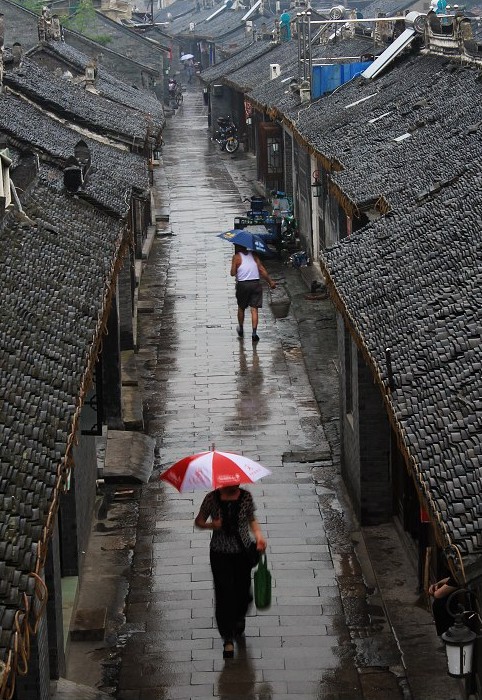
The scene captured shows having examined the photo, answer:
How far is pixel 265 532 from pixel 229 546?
3.83 metres

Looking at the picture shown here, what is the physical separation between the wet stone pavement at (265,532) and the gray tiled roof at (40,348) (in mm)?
3412

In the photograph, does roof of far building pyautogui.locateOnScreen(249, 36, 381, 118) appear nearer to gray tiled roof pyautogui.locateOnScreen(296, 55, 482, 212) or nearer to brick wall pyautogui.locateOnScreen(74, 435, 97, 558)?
gray tiled roof pyautogui.locateOnScreen(296, 55, 482, 212)

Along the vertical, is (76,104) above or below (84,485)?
below

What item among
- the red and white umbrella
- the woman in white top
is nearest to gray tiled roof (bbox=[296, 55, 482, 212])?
the woman in white top

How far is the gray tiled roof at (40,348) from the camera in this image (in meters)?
8.01

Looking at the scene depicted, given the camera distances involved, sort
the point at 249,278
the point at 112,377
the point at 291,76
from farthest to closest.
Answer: the point at 291,76 < the point at 249,278 < the point at 112,377

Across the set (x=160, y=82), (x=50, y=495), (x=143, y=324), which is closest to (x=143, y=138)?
(x=143, y=324)

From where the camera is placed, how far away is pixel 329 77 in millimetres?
35406

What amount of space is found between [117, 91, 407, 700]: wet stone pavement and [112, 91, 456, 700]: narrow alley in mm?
22

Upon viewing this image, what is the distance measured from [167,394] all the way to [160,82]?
52429 mm

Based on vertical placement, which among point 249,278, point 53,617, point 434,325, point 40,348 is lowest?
point 249,278

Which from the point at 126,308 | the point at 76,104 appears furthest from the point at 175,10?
the point at 126,308

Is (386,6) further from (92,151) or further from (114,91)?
(92,151)

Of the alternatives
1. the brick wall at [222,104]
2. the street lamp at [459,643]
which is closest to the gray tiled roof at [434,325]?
the street lamp at [459,643]
